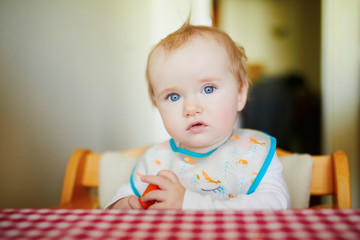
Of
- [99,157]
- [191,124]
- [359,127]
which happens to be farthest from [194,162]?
[359,127]

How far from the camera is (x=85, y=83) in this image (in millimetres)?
1424

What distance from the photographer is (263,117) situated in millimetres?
3484

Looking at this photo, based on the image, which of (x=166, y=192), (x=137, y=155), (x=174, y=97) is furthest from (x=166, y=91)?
(x=137, y=155)

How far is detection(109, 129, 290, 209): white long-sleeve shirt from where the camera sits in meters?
0.61

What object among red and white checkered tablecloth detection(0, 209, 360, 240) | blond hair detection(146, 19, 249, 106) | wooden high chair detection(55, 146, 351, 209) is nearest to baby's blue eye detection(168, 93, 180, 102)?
blond hair detection(146, 19, 249, 106)

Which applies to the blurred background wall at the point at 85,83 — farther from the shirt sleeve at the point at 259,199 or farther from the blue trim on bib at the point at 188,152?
the shirt sleeve at the point at 259,199

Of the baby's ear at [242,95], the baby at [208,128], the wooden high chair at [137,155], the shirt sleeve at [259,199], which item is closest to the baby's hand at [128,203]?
A: the baby at [208,128]

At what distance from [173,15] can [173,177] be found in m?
2.05

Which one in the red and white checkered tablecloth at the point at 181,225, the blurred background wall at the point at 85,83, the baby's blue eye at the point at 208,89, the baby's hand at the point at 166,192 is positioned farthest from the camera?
the blurred background wall at the point at 85,83

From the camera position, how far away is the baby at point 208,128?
641 millimetres

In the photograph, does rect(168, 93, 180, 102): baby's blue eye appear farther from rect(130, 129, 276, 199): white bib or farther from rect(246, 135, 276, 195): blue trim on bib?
rect(246, 135, 276, 195): blue trim on bib

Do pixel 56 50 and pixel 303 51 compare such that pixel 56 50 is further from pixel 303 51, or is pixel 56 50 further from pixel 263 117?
pixel 303 51

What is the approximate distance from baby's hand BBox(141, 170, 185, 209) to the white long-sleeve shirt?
0.05 feet

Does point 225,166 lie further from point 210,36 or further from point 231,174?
point 210,36
